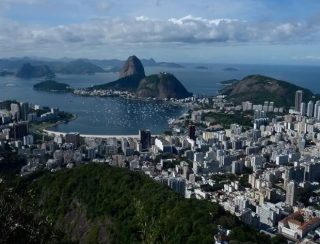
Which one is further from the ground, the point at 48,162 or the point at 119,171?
the point at 119,171

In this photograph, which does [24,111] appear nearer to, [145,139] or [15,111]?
[15,111]


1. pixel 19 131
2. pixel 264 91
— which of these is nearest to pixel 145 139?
pixel 19 131

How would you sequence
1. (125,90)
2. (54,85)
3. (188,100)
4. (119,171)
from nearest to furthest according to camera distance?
(119,171) < (188,100) < (125,90) < (54,85)

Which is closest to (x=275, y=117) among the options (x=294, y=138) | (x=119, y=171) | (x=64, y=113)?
(x=294, y=138)

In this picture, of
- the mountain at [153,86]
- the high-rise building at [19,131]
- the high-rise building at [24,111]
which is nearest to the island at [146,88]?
the mountain at [153,86]

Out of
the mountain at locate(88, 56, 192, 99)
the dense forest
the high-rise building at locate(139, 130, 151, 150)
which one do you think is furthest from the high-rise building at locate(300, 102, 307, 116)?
the dense forest

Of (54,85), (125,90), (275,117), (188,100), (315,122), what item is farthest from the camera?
(54,85)

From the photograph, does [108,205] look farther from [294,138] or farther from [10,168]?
[294,138]

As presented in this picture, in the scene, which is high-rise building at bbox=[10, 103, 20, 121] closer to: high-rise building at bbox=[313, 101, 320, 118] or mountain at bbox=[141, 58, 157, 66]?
high-rise building at bbox=[313, 101, 320, 118]
